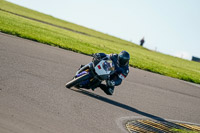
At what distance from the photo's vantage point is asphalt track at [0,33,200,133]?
6172 mm

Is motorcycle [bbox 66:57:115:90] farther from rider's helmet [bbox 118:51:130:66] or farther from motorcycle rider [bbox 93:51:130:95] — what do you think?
rider's helmet [bbox 118:51:130:66]

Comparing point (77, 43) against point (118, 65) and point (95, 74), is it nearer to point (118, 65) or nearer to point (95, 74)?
Result: point (118, 65)

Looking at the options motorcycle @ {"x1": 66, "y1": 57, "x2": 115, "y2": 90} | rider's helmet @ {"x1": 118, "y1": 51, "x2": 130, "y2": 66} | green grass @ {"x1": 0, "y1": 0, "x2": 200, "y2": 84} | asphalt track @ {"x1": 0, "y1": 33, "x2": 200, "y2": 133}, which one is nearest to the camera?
asphalt track @ {"x1": 0, "y1": 33, "x2": 200, "y2": 133}

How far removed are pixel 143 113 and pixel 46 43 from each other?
10684mm

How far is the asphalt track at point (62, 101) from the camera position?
6172mm

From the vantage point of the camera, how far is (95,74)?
9.16 metres

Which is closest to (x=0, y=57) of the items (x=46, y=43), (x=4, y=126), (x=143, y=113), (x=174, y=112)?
(x=143, y=113)

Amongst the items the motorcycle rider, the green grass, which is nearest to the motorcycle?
the motorcycle rider

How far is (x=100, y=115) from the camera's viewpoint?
7.77m

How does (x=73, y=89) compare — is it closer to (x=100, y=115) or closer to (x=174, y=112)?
(x=100, y=115)

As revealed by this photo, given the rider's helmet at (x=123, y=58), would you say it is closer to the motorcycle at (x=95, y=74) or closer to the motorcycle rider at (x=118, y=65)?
the motorcycle rider at (x=118, y=65)

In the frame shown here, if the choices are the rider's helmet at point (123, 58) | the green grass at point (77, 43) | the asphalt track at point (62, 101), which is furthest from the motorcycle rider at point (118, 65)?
the green grass at point (77, 43)

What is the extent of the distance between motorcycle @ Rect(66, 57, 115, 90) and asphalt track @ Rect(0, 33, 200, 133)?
27 cm

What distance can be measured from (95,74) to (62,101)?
1.55 m
